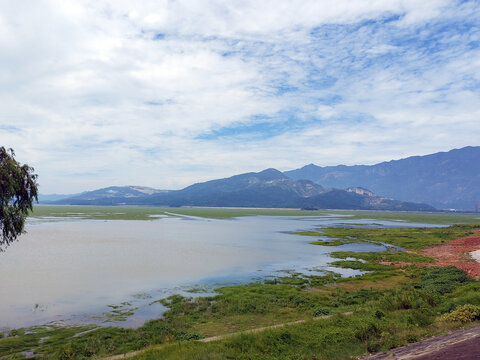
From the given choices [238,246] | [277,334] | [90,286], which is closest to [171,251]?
[238,246]

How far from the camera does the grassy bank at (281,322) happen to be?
15188mm

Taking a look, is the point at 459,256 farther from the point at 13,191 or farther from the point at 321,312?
the point at 13,191

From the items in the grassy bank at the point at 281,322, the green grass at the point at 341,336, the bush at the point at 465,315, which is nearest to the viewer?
the green grass at the point at 341,336

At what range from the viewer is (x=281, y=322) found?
2147 centimetres

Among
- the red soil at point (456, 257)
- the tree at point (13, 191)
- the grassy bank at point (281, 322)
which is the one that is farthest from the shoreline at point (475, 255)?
the tree at point (13, 191)

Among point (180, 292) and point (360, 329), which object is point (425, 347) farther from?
point (180, 292)

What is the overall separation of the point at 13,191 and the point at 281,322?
19249 millimetres

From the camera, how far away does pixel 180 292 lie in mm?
31062

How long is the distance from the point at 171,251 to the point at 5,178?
1569 inches

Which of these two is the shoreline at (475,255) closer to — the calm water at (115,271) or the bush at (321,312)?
the calm water at (115,271)

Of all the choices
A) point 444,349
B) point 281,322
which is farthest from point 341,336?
point 281,322

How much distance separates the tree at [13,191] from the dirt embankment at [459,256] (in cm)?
4147

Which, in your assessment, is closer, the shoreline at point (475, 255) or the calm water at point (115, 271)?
the calm water at point (115, 271)

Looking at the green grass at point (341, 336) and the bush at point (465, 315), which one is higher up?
the bush at point (465, 315)
